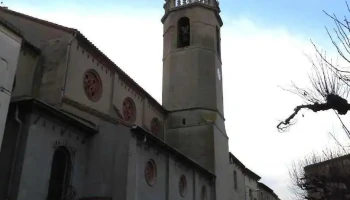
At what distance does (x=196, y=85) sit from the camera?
26.1 metres

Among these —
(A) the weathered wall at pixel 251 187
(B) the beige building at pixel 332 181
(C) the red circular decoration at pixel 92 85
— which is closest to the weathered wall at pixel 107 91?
(C) the red circular decoration at pixel 92 85

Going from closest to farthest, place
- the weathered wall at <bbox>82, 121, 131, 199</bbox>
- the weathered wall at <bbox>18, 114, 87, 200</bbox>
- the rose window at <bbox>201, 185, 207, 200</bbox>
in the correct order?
the weathered wall at <bbox>18, 114, 87, 200</bbox>, the weathered wall at <bbox>82, 121, 131, 199</bbox>, the rose window at <bbox>201, 185, 207, 200</bbox>

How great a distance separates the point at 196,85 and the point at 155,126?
4023 millimetres

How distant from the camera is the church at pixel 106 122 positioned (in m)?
12.7

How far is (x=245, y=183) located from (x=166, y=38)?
15044mm

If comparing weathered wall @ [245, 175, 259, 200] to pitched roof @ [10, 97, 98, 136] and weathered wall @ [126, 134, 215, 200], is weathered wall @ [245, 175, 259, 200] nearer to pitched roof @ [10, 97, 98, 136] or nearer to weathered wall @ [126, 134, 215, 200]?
weathered wall @ [126, 134, 215, 200]

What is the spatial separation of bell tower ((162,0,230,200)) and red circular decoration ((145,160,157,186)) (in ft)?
22.9

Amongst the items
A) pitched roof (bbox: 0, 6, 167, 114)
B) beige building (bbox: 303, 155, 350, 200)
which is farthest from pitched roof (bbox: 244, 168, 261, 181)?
pitched roof (bbox: 0, 6, 167, 114)

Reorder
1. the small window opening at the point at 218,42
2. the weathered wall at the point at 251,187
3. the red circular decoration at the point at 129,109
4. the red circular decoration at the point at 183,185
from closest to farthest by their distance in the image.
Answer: the red circular decoration at the point at 183,185, the red circular decoration at the point at 129,109, the small window opening at the point at 218,42, the weathered wall at the point at 251,187

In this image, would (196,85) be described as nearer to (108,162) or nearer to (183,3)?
(183,3)

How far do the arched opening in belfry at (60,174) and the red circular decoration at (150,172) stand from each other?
12.2ft

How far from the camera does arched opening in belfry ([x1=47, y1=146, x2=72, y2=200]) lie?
13471mm

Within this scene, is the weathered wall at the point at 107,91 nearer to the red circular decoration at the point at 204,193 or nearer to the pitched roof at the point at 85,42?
the pitched roof at the point at 85,42

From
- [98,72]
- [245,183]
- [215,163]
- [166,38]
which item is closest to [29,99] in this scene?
[98,72]
